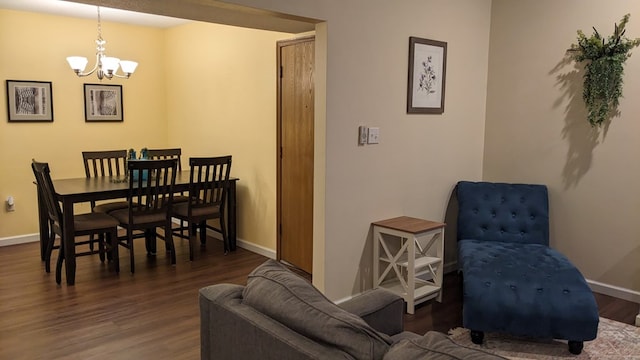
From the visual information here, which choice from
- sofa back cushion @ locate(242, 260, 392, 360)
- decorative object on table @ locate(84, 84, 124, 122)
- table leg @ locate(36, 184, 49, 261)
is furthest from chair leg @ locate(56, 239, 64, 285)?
sofa back cushion @ locate(242, 260, 392, 360)

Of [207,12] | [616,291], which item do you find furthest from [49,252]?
[616,291]

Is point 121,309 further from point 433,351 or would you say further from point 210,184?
point 433,351

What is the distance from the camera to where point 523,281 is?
296cm

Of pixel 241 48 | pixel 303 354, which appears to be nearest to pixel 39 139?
pixel 241 48

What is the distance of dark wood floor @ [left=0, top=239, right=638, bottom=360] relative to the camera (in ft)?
9.80

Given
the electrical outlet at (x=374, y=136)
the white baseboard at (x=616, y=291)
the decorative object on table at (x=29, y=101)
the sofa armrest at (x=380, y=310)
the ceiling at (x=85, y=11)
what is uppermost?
the ceiling at (x=85, y=11)

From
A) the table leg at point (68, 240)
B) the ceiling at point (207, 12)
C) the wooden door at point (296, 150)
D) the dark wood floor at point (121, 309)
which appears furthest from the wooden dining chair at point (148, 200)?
the ceiling at point (207, 12)

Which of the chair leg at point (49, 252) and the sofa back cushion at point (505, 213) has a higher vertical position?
the sofa back cushion at point (505, 213)

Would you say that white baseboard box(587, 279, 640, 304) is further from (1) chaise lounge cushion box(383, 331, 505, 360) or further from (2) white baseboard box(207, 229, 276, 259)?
(1) chaise lounge cushion box(383, 331, 505, 360)

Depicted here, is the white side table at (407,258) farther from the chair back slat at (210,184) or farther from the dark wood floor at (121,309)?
the chair back slat at (210,184)

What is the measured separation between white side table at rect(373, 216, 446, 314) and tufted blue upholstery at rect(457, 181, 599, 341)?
0.24 metres

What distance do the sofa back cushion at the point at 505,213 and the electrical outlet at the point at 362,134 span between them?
1107mm

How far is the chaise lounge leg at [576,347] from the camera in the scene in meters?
2.88

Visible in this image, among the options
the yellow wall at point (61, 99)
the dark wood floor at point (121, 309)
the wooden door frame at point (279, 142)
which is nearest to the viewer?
the dark wood floor at point (121, 309)
